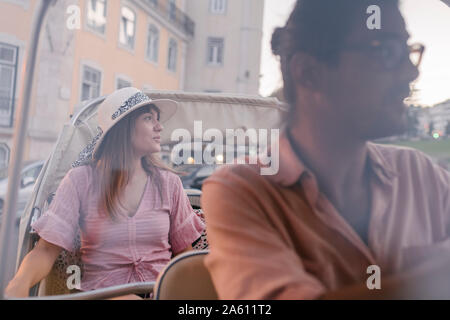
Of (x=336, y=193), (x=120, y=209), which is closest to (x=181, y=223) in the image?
(x=120, y=209)

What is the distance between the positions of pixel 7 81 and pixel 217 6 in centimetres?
67

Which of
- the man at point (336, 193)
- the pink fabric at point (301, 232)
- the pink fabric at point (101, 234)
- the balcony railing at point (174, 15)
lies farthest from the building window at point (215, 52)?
the pink fabric at point (101, 234)

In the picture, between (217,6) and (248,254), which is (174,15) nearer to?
(217,6)

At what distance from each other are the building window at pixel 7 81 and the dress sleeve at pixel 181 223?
0.87 meters

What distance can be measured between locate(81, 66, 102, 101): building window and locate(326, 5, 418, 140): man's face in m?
1.19

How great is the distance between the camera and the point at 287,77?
95cm

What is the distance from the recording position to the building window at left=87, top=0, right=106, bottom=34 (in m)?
1.24

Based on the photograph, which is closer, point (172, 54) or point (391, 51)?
point (391, 51)

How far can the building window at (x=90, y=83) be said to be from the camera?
5.87ft

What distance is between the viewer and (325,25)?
875 millimetres

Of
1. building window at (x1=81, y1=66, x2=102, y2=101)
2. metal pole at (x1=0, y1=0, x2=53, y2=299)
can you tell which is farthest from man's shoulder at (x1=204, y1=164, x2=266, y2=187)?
building window at (x1=81, y1=66, x2=102, y2=101)

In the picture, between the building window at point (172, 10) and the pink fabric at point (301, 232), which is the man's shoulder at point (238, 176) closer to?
the pink fabric at point (301, 232)

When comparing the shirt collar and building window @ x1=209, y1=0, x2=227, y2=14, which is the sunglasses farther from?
building window @ x1=209, y1=0, x2=227, y2=14
